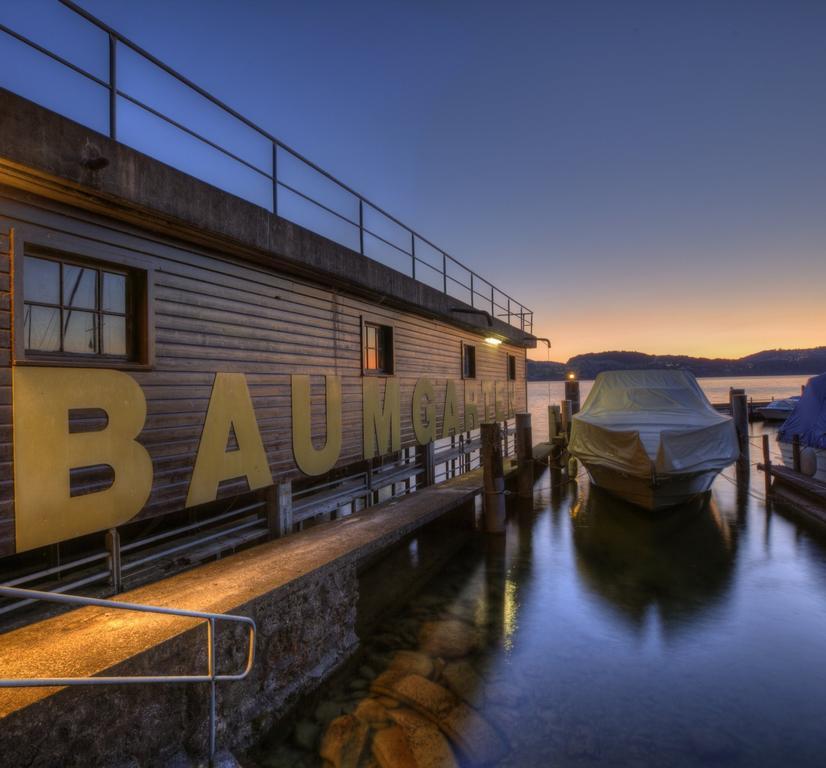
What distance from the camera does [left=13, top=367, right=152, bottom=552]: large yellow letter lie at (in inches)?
179

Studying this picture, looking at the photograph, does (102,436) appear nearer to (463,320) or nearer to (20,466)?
(20,466)

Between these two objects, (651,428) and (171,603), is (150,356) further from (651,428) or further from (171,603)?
(651,428)

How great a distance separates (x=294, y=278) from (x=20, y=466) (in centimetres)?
484

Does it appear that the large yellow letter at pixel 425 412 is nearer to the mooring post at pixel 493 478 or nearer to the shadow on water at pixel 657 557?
the mooring post at pixel 493 478

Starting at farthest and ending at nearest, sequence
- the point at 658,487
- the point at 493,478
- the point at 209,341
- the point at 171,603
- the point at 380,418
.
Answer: the point at 658,487
the point at 493,478
the point at 380,418
the point at 209,341
the point at 171,603

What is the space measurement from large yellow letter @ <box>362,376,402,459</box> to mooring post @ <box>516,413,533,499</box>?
5.28 metres

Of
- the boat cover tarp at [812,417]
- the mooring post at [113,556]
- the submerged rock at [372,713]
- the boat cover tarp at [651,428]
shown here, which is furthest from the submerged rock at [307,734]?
the boat cover tarp at [812,417]

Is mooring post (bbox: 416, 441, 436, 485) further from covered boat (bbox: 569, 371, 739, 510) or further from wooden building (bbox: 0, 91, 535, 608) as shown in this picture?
covered boat (bbox: 569, 371, 739, 510)

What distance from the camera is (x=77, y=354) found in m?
5.09

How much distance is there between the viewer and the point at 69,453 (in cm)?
489

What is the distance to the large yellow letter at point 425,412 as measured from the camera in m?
12.2

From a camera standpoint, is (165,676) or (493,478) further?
Result: (493,478)

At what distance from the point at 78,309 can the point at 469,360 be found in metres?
13.3

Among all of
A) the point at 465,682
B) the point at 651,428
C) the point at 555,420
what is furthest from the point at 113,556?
the point at 555,420
